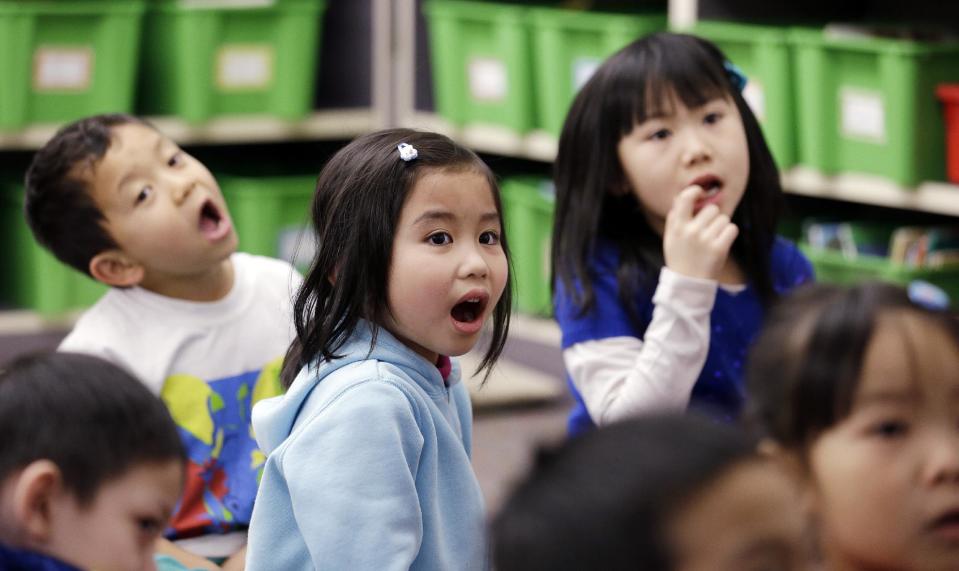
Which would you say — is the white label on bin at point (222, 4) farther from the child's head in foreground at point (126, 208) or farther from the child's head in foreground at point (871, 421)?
the child's head in foreground at point (871, 421)

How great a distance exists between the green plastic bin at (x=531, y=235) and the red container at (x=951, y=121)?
33.1 inches

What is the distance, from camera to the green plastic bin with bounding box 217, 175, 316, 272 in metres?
3.05

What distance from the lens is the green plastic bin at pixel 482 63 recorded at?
2898 mm

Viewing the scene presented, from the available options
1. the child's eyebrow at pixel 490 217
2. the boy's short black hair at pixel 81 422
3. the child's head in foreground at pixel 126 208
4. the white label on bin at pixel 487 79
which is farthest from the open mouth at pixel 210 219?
the white label on bin at pixel 487 79

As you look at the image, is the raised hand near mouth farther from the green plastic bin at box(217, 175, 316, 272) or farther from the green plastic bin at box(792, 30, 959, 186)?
the green plastic bin at box(217, 175, 316, 272)

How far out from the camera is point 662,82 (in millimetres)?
1604

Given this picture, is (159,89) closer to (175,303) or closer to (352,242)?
(175,303)

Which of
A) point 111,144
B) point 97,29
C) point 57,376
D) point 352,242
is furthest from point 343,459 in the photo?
point 97,29

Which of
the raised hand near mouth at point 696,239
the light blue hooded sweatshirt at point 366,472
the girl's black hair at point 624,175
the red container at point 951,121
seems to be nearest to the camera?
the light blue hooded sweatshirt at point 366,472

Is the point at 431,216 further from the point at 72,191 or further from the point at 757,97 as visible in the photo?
the point at 757,97

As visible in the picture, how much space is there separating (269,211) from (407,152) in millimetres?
1843

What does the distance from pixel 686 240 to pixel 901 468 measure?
2.07ft


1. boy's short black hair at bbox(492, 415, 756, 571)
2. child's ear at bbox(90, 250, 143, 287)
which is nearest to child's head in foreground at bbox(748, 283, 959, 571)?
boy's short black hair at bbox(492, 415, 756, 571)

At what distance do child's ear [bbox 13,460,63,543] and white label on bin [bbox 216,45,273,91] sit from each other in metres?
2.24
